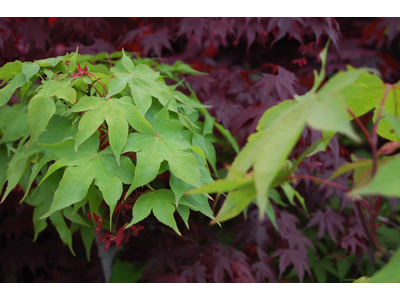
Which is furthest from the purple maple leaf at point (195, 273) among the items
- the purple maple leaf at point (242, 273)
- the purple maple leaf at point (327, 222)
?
the purple maple leaf at point (327, 222)

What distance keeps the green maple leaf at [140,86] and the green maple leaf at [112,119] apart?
0.09 feet

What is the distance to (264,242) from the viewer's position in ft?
4.07

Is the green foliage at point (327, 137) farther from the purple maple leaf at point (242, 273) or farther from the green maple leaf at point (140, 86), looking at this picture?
the purple maple leaf at point (242, 273)

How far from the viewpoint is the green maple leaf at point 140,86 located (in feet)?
2.13

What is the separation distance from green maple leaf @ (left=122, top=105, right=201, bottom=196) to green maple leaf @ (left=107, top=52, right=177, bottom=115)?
0.06m

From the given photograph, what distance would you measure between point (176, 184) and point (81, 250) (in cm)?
164

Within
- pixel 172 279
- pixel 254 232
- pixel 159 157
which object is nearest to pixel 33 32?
pixel 159 157

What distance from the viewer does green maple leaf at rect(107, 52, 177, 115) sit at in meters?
0.65

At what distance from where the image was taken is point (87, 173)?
0.58m

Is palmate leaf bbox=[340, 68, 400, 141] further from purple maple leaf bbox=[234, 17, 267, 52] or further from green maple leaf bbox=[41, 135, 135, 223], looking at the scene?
purple maple leaf bbox=[234, 17, 267, 52]

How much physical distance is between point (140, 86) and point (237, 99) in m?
0.59

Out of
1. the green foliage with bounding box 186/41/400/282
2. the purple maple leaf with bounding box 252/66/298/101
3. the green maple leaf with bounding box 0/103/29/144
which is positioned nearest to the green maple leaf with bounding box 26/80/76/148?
the green maple leaf with bounding box 0/103/29/144

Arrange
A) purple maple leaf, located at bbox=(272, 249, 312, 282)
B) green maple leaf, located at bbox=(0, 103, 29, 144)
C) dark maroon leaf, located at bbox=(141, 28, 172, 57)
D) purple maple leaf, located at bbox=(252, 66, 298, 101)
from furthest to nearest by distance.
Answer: dark maroon leaf, located at bbox=(141, 28, 172, 57) → purple maple leaf, located at bbox=(272, 249, 312, 282) → purple maple leaf, located at bbox=(252, 66, 298, 101) → green maple leaf, located at bbox=(0, 103, 29, 144)

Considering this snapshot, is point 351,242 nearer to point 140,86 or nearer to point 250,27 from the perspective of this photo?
point 250,27
